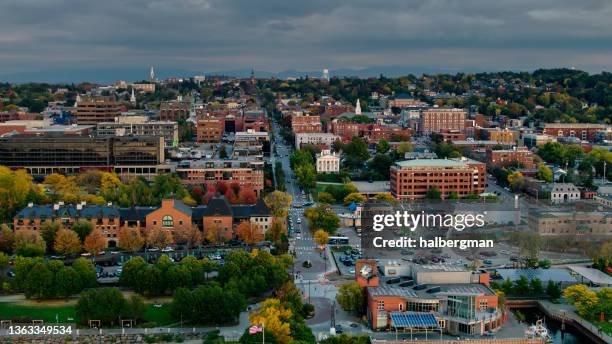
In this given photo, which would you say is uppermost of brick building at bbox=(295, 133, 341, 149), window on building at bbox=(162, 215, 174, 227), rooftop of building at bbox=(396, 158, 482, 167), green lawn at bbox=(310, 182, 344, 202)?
rooftop of building at bbox=(396, 158, 482, 167)

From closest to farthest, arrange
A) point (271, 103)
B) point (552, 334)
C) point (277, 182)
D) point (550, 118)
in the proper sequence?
point (552, 334) → point (277, 182) → point (550, 118) → point (271, 103)

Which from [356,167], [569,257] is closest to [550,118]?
[356,167]

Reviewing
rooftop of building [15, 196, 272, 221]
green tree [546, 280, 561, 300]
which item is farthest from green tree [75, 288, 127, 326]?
green tree [546, 280, 561, 300]

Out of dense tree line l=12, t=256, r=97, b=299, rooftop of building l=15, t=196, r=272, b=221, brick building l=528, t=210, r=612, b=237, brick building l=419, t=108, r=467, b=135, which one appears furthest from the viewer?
brick building l=419, t=108, r=467, b=135

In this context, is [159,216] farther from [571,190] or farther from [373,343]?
Answer: [571,190]

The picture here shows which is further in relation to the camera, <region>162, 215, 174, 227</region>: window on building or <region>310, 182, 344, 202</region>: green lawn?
<region>310, 182, 344, 202</region>: green lawn

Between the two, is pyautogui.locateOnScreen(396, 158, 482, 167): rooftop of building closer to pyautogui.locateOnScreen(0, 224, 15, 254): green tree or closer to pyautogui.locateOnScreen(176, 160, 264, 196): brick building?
pyautogui.locateOnScreen(176, 160, 264, 196): brick building

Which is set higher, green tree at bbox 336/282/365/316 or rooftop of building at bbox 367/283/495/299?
rooftop of building at bbox 367/283/495/299

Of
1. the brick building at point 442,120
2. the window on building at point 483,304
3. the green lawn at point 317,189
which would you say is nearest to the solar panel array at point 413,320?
the window on building at point 483,304
